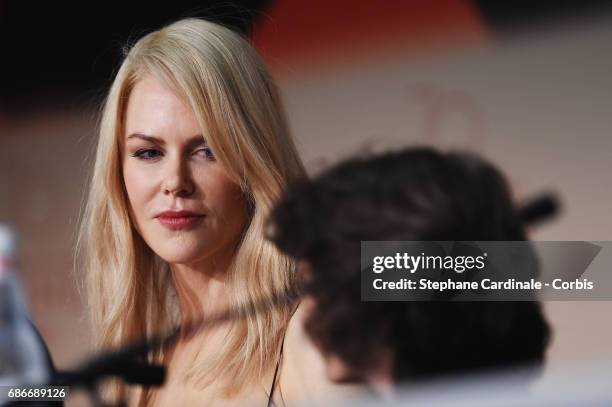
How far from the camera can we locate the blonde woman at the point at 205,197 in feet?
3.44

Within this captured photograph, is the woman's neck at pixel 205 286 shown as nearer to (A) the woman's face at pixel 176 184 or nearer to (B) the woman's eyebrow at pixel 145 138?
(A) the woman's face at pixel 176 184

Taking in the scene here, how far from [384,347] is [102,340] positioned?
0.58 meters

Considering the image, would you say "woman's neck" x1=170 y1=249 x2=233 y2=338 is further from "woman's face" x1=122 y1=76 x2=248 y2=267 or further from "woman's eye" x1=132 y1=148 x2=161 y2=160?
"woman's eye" x1=132 y1=148 x2=161 y2=160

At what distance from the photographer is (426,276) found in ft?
2.93

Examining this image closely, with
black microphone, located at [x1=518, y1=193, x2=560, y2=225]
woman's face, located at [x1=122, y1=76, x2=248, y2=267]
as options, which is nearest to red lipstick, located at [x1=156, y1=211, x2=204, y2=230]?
woman's face, located at [x1=122, y1=76, x2=248, y2=267]

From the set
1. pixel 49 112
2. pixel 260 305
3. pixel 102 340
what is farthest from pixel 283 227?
pixel 49 112

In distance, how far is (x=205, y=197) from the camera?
106cm

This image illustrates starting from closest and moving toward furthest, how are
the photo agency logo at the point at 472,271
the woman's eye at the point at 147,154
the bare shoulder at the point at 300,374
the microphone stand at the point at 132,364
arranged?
the microphone stand at the point at 132,364 → the photo agency logo at the point at 472,271 → the bare shoulder at the point at 300,374 → the woman's eye at the point at 147,154

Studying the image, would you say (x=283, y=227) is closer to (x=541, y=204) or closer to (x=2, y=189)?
(x=541, y=204)

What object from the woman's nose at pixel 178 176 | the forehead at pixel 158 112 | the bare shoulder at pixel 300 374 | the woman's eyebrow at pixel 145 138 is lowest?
the bare shoulder at pixel 300 374

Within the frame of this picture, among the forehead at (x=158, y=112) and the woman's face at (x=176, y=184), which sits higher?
the forehead at (x=158, y=112)

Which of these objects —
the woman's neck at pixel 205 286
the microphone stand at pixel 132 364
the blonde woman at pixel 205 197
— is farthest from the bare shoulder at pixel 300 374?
the microphone stand at pixel 132 364

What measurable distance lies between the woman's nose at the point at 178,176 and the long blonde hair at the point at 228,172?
4cm

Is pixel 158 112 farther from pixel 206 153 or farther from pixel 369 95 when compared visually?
pixel 369 95
